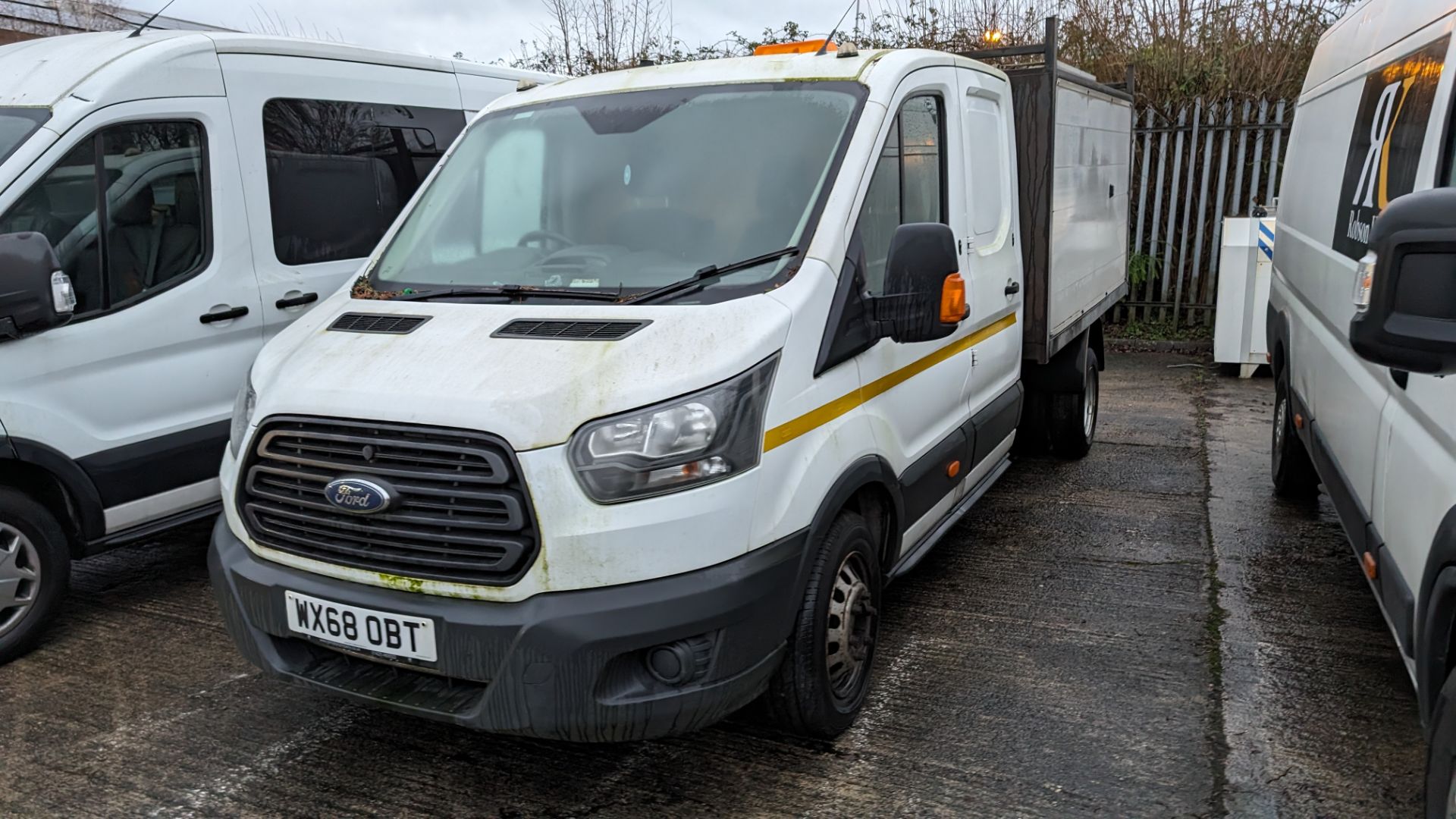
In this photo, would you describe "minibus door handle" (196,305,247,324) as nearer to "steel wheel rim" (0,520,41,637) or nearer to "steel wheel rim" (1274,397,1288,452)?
"steel wheel rim" (0,520,41,637)

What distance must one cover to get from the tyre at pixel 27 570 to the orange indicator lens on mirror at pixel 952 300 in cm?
344

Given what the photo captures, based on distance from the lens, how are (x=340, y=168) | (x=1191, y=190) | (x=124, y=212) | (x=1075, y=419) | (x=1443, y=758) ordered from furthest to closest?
(x=1191, y=190), (x=1075, y=419), (x=340, y=168), (x=124, y=212), (x=1443, y=758)

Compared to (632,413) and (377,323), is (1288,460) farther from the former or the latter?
(377,323)

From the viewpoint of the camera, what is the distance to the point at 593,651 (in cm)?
259

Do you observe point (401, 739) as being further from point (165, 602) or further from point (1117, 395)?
point (1117, 395)

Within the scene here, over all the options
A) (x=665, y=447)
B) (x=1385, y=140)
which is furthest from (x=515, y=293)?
(x=1385, y=140)

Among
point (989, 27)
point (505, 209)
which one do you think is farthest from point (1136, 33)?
point (505, 209)

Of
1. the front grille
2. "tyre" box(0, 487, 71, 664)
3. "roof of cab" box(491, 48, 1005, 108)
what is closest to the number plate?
the front grille

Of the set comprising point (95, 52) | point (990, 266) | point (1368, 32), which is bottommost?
point (990, 266)

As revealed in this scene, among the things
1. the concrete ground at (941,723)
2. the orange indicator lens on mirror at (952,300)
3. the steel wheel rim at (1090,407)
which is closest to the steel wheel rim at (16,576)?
the concrete ground at (941,723)

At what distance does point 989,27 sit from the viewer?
1152cm

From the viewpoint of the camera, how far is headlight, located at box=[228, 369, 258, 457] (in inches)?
122

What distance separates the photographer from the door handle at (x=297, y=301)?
15.8 feet

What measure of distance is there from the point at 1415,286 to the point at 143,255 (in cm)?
440
